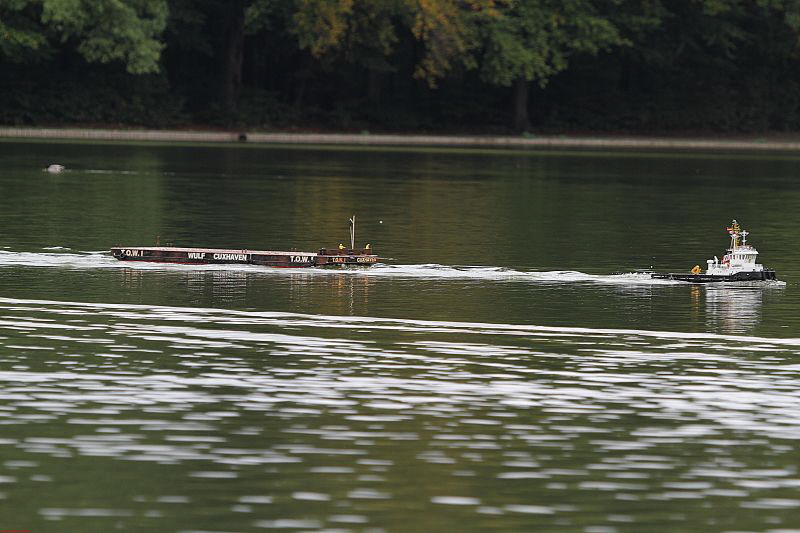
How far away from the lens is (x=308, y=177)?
58.2m

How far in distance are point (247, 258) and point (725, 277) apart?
7858 mm

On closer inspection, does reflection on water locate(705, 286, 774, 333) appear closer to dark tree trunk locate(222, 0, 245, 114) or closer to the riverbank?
the riverbank

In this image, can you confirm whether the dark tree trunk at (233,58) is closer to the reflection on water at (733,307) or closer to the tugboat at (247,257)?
the tugboat at (247,257)

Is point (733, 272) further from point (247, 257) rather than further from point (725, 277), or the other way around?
point (247, 257)

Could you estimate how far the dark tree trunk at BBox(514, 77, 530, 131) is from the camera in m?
97.1

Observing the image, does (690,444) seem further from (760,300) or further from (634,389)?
(760,300)

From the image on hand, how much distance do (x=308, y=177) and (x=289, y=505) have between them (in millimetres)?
45130

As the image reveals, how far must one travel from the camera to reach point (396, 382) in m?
18.6

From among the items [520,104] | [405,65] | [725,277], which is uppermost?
[405,65]

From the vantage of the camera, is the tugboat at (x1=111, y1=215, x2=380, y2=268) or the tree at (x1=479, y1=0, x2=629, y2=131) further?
the tree at (x1=479, y1=0, x2=629, y2=131)

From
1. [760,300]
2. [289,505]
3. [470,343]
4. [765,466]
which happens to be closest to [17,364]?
[470,343]

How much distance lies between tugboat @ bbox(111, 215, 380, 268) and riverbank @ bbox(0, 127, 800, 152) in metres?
54.8

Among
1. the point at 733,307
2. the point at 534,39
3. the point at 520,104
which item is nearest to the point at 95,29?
the point at 534,39

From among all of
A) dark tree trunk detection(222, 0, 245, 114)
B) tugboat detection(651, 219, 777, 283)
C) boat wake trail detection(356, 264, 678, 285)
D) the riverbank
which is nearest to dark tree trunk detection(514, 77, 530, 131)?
the riverbank
